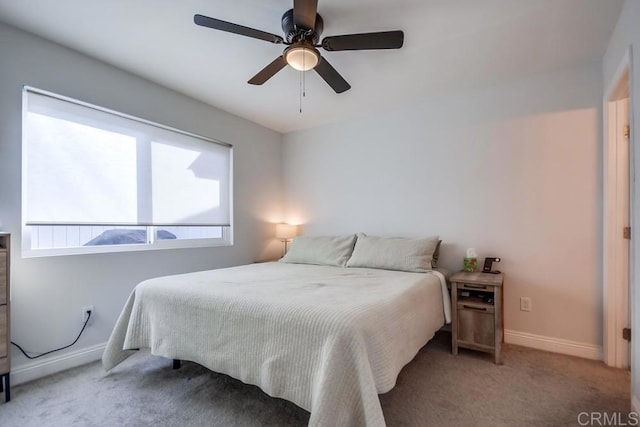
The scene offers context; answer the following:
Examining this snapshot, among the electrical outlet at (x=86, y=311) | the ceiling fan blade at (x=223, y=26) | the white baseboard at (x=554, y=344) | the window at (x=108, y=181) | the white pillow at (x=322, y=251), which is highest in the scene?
the ceiling fan blade at (x=223, y=26)

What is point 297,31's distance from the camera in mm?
1738

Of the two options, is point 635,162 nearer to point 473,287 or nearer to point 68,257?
point 473,287

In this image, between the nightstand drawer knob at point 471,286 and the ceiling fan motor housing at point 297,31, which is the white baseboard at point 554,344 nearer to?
the nightstand drawer knob at point 471,286

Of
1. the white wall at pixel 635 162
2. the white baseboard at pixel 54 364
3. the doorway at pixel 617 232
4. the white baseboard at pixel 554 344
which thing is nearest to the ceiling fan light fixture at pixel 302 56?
the white wall at pixel 635 162

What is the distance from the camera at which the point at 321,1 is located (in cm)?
174

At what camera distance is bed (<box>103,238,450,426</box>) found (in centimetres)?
123

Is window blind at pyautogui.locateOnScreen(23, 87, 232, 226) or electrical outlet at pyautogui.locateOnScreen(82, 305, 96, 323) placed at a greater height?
window blind at pyautogui.locateOnScreen(23, 87, 232, 226)

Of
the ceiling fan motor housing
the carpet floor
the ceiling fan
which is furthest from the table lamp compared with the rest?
the ceiling fan motor housing

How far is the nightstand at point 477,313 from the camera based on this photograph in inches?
87.4

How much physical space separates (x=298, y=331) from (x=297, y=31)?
1684 mm

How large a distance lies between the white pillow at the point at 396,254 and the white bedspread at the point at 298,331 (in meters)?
0.30

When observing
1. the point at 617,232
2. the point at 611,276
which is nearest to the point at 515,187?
the point at 617,232

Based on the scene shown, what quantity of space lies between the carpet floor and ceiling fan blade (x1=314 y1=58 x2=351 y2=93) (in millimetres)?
2141

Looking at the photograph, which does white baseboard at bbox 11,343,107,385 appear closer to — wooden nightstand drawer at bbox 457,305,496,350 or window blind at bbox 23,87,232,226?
window blind at bbox 23,87,232,226
